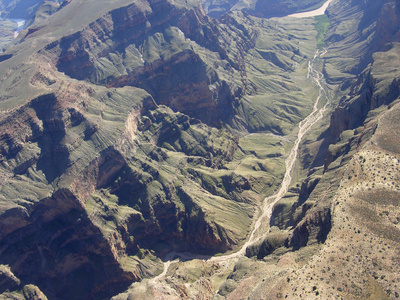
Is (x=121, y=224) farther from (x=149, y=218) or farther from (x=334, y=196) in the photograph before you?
(x=334, y=196)

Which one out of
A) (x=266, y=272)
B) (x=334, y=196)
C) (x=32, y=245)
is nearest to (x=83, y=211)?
(x=32, y=245)

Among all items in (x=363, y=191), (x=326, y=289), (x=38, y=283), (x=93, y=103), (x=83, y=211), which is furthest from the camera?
(x=93, y=103)

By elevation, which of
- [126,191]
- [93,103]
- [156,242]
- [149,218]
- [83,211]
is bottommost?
[156,242]

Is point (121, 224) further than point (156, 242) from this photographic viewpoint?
No

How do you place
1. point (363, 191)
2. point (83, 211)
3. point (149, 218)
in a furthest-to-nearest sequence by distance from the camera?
point (149, 218) < point (83, 211) < point (363, 191)

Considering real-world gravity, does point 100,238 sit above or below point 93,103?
below

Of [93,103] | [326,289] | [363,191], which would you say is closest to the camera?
[326,289]

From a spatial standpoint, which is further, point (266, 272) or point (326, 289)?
point (266, 272)

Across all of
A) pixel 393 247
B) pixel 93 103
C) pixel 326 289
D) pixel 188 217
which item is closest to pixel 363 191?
pixel 393 247

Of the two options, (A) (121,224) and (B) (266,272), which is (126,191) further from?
(B) (266,272)
